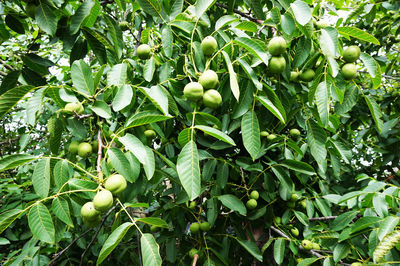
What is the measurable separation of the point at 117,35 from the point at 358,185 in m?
2.72

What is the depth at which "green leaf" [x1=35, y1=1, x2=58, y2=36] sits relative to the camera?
47.1 inches

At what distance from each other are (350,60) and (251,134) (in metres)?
0.71

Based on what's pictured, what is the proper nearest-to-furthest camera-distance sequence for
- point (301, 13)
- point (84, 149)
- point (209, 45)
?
A: point (301, 13)
point (209, 45)
point (84, 149)

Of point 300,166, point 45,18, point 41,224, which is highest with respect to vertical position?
point 45,18

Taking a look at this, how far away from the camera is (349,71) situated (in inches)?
54.0

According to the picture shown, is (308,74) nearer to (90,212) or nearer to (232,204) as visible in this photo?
(232,204)

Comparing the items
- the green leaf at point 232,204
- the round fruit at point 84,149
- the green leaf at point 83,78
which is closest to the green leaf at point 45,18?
the green leaf at point 83,78

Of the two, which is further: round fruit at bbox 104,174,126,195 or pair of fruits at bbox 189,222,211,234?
pair of fruits at bbox 189,222,211,234

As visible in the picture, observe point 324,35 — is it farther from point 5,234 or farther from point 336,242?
point 5,234

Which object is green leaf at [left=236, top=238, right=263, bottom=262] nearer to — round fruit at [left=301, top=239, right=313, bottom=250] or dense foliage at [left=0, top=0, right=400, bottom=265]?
dense foliage at [left=0, top=0, right=400, bottom=265]

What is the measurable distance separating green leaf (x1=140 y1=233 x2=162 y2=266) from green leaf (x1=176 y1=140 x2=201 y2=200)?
9.0 inches

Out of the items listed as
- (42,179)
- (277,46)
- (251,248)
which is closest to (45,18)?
(42,179)

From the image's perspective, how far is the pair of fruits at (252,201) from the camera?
1.69m

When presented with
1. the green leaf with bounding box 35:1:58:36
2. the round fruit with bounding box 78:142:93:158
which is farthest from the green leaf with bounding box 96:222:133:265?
the green leaf with bounding box 35:1:58:36
